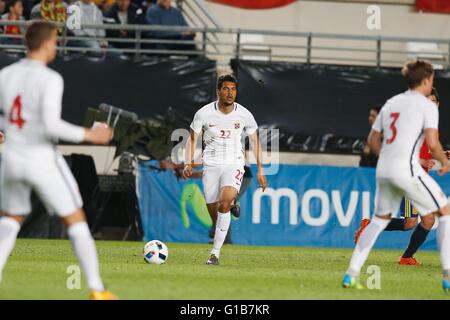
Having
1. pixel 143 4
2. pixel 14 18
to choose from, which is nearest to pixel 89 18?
pixel 14 18

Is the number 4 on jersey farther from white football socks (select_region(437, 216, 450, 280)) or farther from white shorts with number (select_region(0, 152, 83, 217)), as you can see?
white football socks (select_region(437, 216, 450, 280))

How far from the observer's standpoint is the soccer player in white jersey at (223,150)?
1354cm

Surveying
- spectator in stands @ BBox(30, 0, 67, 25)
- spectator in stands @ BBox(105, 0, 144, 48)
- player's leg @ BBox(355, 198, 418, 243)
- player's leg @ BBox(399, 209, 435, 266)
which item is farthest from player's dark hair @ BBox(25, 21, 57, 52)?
spectator in stands @ BBox(105, 0, 144, 48)

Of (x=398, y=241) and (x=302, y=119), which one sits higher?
(x=302, y=119)

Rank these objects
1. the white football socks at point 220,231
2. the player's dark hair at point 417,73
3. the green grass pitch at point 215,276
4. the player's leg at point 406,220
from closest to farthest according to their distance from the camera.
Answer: the green grass pitch at point 215,276
the player's dark hair at point 417,73
the white football socks at point 220,231
the player's leg at point 406,220

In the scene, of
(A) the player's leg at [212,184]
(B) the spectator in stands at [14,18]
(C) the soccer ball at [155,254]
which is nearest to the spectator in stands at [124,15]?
(B) the spectator in stands at [14,18]

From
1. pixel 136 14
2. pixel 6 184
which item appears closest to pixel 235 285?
pixel 6 184

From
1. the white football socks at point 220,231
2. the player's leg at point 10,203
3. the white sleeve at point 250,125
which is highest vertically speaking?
the player's leg at point 10,203

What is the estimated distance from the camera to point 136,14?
22.4m

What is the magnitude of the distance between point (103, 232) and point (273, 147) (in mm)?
3715

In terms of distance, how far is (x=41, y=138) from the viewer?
8336mm

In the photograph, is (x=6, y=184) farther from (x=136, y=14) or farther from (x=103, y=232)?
Answer: (x=136, y=14)

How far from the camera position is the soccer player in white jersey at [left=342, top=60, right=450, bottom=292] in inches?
386

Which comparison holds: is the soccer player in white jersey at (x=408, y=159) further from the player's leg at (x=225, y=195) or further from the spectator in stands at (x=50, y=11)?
the spectator in stands at (x=50, y=11)
